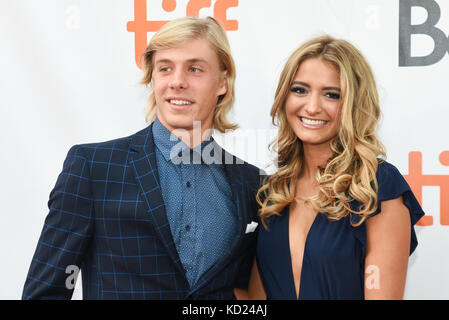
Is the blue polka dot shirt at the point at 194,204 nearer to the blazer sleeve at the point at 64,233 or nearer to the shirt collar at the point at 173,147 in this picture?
the shirt collar at the point at 173,147

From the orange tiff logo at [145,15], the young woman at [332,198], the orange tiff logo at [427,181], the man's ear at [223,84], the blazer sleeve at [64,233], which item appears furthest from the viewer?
the orange tiff logo at [145,15]

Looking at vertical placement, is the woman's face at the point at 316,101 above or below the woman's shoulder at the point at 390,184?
above

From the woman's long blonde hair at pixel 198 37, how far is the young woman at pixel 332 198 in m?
0.21

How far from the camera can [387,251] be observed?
141cm

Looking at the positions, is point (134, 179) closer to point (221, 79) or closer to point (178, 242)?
point (178, 242)

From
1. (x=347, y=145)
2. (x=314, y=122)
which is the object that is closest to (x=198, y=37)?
(x=314, y=122)

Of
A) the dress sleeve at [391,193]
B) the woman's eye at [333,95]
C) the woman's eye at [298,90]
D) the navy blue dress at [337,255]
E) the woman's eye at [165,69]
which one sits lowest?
the navy blue dress at [337,255]

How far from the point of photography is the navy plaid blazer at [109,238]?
4.36 feet

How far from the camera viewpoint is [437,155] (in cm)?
195

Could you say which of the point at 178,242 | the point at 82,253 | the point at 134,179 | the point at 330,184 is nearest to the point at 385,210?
the point at 330,184

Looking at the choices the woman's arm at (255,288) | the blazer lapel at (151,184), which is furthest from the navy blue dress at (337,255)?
the blazer lapel at (151,184)

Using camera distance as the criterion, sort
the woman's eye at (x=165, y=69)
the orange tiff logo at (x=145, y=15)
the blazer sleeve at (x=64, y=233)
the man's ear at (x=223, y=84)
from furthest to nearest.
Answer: the orange tiff logo at (x=145, y=15)
the man's ear at (x=223, y=84)
the woman's eye at (x=165, y=69)
the blazer sleeve at (x=64, y=233)

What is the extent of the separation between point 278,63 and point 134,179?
3.24 feet
